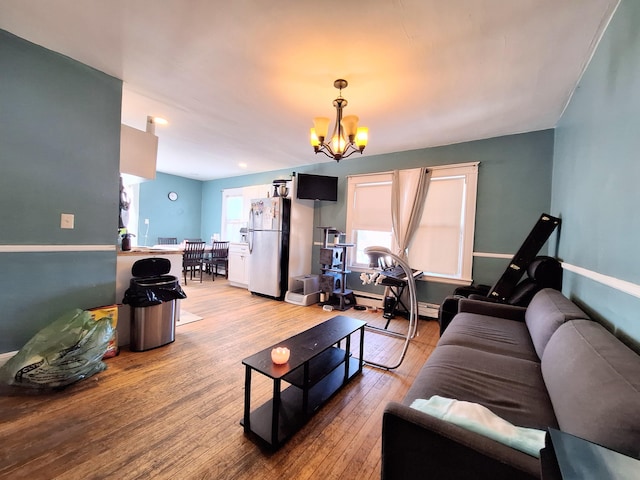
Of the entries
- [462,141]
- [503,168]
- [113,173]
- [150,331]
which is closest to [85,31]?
[113,173]

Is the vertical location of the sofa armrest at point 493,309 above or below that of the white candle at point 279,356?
above

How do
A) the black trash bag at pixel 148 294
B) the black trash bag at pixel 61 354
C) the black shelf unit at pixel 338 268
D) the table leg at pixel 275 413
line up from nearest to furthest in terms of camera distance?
the table leg at pixel 275 413, the black trash bag at pixel 61 354, the black trash bag at pixel 148 294, the black shelf unit at pixel 338 268

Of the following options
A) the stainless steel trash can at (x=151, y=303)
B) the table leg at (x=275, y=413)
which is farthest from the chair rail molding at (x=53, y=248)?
the table leg at (x=275, y=413)

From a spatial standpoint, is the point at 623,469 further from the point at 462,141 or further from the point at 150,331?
the point at 462,141

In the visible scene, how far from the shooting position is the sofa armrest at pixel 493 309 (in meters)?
2.31

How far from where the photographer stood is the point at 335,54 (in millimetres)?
1986

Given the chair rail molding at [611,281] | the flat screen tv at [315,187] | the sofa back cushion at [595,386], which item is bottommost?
the sofa back cushion at [595,386]

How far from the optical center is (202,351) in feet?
8.51

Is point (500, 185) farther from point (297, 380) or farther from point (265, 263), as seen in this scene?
point (265, 263)

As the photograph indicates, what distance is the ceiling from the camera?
1.62 m

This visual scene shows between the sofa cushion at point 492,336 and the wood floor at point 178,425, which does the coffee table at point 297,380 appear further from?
the sofa cushion at point 492,336

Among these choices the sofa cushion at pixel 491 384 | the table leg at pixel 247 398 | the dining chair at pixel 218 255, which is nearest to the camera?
the sofa cushion at pixel 491 384

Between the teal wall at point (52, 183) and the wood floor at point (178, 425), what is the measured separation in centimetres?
68

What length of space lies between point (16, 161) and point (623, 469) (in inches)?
140
